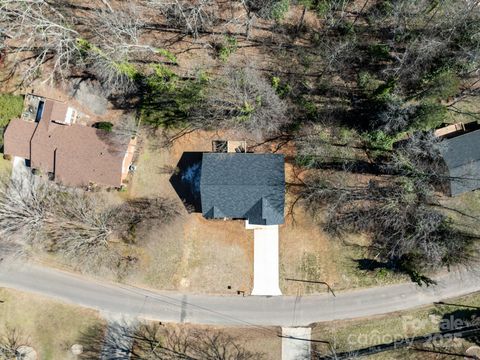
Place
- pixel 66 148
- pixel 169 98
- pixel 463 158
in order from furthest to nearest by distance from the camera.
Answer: pixel 169 98 → pixel 66 148 → pixel 463 158

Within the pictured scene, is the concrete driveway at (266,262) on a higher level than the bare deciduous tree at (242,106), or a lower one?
lower

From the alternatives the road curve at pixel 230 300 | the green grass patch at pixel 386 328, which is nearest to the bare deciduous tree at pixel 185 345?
the road curve at pixel 230 300

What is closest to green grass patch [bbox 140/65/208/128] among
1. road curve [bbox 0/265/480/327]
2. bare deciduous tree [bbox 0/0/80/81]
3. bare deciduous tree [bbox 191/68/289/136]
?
bare deciduous tree [bbox 191/68/289/136]

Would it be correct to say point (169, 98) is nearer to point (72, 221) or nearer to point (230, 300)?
point (72, 221)

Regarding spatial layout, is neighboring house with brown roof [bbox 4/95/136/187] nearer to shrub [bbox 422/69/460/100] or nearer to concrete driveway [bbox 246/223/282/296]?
concrete driveway [bbox 246/223/282/296]


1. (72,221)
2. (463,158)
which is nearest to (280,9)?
(463,158)

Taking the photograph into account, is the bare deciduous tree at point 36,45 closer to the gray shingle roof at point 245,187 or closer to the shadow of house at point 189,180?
the shadow of house at point 189,180

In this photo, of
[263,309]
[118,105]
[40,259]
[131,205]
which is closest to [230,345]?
[263,309]
